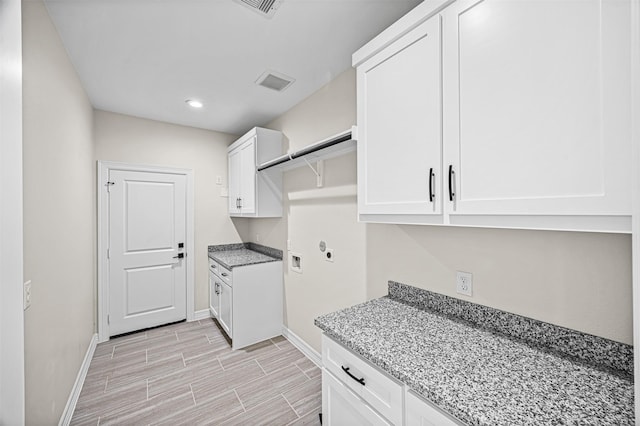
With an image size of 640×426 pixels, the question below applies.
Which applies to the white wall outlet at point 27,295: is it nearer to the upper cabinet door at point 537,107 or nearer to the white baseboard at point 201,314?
the upper cabinet door at point 537,107

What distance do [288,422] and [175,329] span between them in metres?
2.09

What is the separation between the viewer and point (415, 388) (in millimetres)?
916

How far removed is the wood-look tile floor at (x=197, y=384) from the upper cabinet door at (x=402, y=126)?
62.9 inches

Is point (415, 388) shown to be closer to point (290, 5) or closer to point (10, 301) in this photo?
point (10, 301)

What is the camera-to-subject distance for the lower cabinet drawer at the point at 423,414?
0.84m

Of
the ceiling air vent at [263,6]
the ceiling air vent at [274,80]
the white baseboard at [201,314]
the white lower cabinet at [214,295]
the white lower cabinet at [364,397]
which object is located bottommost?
the white baseboard at [201,314]

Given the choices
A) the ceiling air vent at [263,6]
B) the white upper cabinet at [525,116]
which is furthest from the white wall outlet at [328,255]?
the ceiling air vent at [263,6]

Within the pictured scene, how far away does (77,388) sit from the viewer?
80.8 inches

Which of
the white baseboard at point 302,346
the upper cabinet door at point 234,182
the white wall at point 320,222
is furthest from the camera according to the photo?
the upper cabinet door at point 234,182

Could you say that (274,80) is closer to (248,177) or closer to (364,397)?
(248,177)

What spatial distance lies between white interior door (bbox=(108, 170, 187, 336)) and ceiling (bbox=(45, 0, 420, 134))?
0.98 metres

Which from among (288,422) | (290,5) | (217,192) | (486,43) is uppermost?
(290,5)

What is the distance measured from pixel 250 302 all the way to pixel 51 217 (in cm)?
175

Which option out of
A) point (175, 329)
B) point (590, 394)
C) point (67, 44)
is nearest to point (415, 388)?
point (590, 394)
